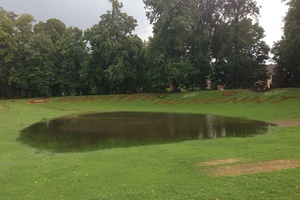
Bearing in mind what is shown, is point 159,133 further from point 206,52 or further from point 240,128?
point 206,52

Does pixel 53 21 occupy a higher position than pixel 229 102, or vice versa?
pixel 53 21

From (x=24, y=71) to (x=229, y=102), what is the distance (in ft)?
119

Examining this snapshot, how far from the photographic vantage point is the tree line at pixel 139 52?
Result: 43.1m

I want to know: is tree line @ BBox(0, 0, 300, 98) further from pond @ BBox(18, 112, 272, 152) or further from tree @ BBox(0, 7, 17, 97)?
pond @ BBox(18, 112, 272, 152)

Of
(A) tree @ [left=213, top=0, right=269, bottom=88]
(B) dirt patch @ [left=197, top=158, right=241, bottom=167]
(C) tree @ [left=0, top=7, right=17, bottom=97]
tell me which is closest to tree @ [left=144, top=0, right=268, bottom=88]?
(A) tree @ [left=213, top=0, right=269, bottom=88]

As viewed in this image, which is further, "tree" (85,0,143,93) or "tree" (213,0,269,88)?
"tree" (85,0,143,93)

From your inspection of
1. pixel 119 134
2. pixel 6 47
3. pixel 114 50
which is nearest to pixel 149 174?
pixel 119 134

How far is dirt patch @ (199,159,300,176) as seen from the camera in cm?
845

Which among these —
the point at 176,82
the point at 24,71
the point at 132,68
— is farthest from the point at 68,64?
the point at 176,82

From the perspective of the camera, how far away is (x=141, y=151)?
12.1m

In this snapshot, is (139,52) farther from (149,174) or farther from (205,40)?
(149,174)

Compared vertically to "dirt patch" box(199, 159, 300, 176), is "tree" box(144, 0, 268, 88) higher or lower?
higher

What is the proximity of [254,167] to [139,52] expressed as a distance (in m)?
42.1

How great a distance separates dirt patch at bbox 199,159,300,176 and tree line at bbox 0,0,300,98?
29202 millimetres
